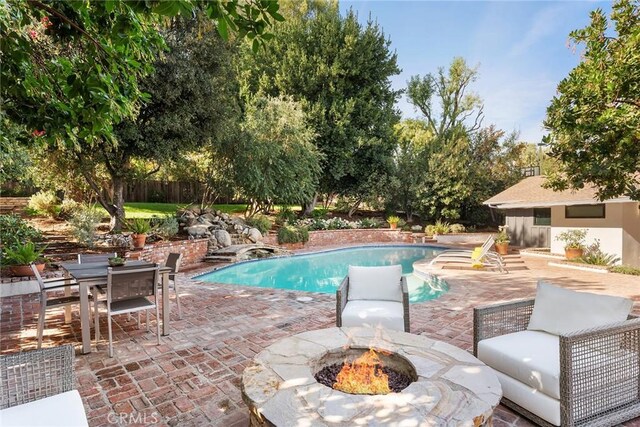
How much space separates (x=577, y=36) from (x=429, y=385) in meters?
5.12

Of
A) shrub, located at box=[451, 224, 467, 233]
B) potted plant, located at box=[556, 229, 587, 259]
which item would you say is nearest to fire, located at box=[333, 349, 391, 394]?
potted plant, located at box=[556, 229, 587, 259]

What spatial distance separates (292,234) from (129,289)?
11455 mm

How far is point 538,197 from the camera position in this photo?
1359 cm

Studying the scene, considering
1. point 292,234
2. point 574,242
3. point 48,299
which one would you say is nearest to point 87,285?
point 48,299

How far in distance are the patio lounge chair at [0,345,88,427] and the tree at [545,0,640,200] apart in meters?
5.75

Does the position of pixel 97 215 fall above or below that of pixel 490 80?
below

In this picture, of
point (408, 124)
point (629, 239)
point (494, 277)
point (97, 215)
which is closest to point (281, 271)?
point (97, 215)

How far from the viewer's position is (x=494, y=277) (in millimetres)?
9141

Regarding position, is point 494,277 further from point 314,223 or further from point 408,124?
point 408,124

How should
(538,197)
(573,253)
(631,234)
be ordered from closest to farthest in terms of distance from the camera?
1. (631,234)
2. (573,253)
3. (538,197)

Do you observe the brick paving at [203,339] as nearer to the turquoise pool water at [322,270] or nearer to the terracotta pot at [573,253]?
the turquoise pool water at [322,270]

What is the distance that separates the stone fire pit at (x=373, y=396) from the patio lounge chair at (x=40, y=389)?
1080 millimetres

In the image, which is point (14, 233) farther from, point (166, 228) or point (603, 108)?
point (603, 108)

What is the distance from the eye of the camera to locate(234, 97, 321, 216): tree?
1373 centimetres
